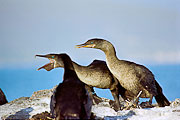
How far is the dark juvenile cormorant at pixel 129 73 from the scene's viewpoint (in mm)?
5105

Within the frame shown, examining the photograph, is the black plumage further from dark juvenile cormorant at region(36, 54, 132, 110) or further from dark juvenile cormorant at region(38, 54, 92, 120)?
dark juvenile cormorant at region(36, 54, 132, 110)

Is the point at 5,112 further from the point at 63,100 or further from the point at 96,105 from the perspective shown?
the point at 63,100

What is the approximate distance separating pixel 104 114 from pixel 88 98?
6.02 feet

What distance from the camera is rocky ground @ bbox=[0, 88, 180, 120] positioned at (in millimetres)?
4566

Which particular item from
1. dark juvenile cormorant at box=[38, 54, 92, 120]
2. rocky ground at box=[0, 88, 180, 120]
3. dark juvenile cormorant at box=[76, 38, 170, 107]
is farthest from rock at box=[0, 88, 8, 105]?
dark juvenile cormorant at box=[38, 54, 92, 120]

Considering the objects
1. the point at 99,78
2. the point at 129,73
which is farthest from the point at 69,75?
the point at 129,73

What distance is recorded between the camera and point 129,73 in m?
5.11

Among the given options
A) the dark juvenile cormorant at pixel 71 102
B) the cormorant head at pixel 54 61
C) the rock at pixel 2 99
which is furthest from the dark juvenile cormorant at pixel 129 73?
the rock at pixel 2 99

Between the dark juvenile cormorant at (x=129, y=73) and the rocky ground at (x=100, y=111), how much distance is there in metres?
0.42

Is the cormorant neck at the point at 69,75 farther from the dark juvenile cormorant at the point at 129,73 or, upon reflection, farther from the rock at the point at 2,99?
the rock at the point at 2,99

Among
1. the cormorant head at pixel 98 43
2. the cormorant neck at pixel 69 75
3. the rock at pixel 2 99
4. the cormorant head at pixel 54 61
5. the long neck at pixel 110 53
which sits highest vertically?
the cormorant head at pixel 98 43

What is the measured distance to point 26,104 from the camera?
21.0 ft

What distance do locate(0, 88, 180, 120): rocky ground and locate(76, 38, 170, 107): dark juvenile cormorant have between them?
419mm

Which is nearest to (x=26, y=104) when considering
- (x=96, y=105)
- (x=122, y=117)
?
(x=96, y=105)
